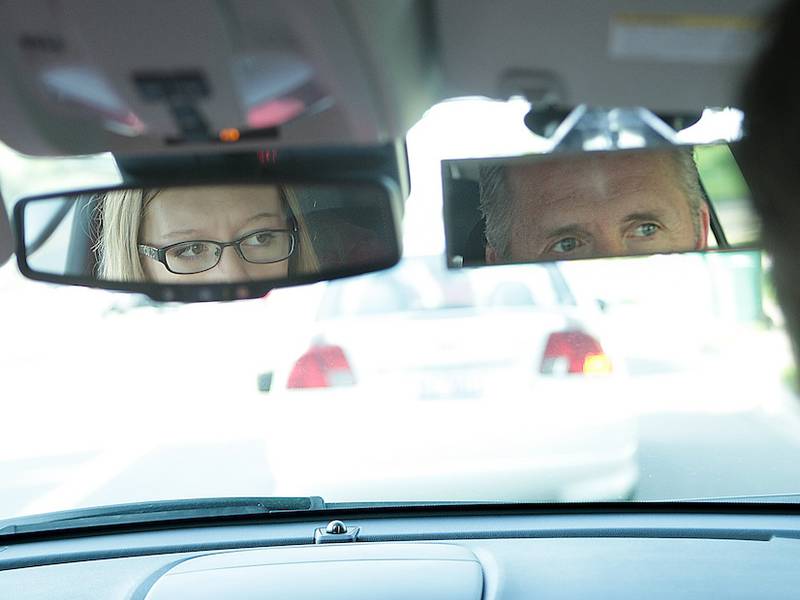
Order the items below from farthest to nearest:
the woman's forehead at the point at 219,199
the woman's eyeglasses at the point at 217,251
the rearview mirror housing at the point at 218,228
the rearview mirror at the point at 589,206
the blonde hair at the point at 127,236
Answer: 1. the woman's eyeglasses at the point at 217,251
2. the blonde hair at the point at 127,236
3. the rearview mirror at the point at 589,206
4. the woman's forehead at the point at 219,199
5. the rearview mirror housing at the point at 218,228

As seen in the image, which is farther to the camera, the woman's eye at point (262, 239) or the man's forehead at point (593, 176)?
the woman's eye at point (262, 239)

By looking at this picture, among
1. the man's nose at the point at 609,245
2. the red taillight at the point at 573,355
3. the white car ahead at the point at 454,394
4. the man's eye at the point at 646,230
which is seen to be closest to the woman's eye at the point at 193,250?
the man's nose at the point at 609,245

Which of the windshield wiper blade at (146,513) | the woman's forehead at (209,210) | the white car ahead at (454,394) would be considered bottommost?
the windshield wiper blade at (146,513)

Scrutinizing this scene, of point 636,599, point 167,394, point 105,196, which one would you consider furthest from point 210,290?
point 167,394

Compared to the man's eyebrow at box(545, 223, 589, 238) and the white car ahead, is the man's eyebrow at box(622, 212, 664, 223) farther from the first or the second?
the white car ahead

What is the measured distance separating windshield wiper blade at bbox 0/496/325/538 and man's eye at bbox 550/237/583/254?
1.84 m

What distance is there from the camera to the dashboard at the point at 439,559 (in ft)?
12.1

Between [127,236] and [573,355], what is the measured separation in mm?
3574

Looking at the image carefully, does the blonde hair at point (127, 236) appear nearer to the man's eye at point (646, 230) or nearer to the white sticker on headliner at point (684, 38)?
the man's eye at point (646, 230)

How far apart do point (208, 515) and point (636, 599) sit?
179 centimetres

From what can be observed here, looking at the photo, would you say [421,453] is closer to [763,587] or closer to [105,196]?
[763,587]

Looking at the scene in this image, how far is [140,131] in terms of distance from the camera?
1.91 m

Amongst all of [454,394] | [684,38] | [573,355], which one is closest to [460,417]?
[454,394]

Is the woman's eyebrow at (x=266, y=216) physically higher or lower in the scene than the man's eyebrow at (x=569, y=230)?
higher
